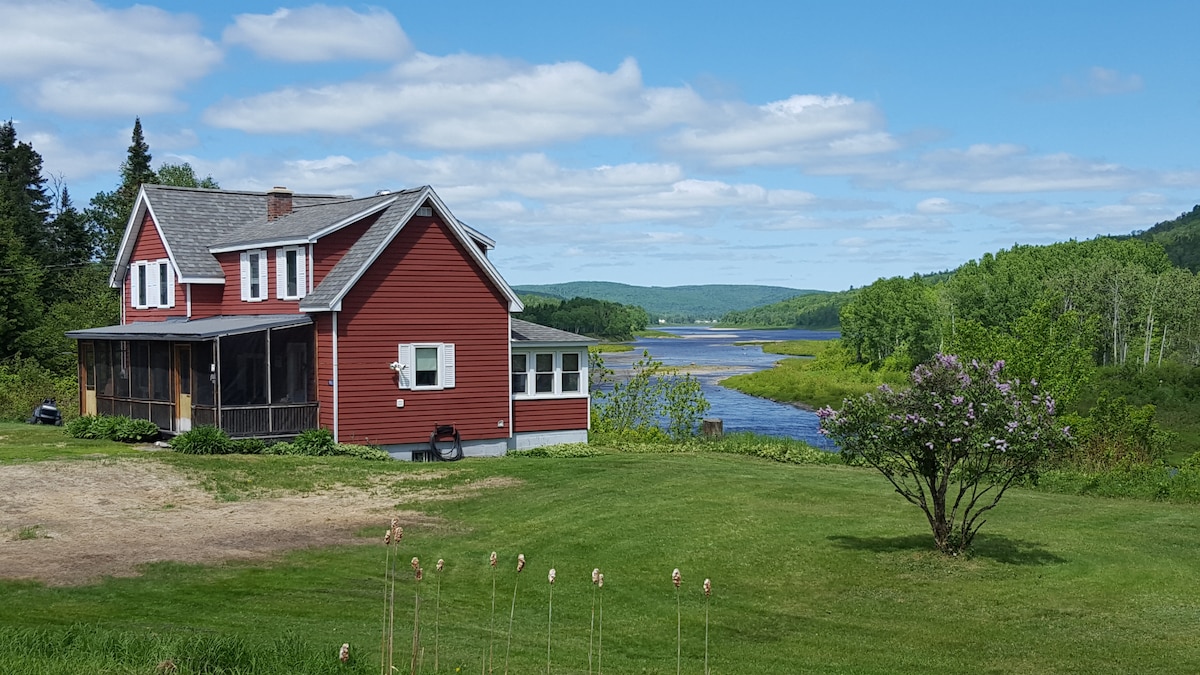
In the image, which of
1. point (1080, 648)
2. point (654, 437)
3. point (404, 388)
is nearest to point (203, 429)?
point (404, 388)

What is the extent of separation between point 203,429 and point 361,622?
17110mm

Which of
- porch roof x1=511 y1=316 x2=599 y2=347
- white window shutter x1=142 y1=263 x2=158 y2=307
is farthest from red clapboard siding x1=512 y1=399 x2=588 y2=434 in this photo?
white window shutter x1=142 y1=263 x2=158 y2=307

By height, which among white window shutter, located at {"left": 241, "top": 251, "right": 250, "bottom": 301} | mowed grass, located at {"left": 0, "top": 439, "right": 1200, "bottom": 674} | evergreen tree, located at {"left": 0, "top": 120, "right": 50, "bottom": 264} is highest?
evergreen tree, located at {"left": 0, "top": 120, "right": 50, "bottom": 264}

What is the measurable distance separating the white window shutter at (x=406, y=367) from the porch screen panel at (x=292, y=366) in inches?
93.3

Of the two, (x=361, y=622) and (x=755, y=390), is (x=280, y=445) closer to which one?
(x=361, y=622)

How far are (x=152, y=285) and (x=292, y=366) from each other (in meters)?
8.61

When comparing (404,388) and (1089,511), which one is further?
(404,388)

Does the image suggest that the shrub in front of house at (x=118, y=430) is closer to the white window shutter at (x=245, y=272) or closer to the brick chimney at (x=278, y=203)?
the white window shutter at (x=245, y=272)

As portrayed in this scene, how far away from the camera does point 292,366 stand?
32406mm

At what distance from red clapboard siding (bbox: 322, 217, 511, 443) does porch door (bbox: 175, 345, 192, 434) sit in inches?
165

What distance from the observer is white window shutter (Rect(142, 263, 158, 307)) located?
3769 centimetres

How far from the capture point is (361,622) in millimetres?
13289

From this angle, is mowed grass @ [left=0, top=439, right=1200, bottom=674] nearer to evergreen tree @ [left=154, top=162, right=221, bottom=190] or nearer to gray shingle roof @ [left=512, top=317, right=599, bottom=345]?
gray shingle roof @ [left=512, top=317, right=599, bottom=345]

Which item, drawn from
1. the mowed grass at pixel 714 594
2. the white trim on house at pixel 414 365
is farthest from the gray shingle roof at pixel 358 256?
the mowed grass at pixel 714 594
